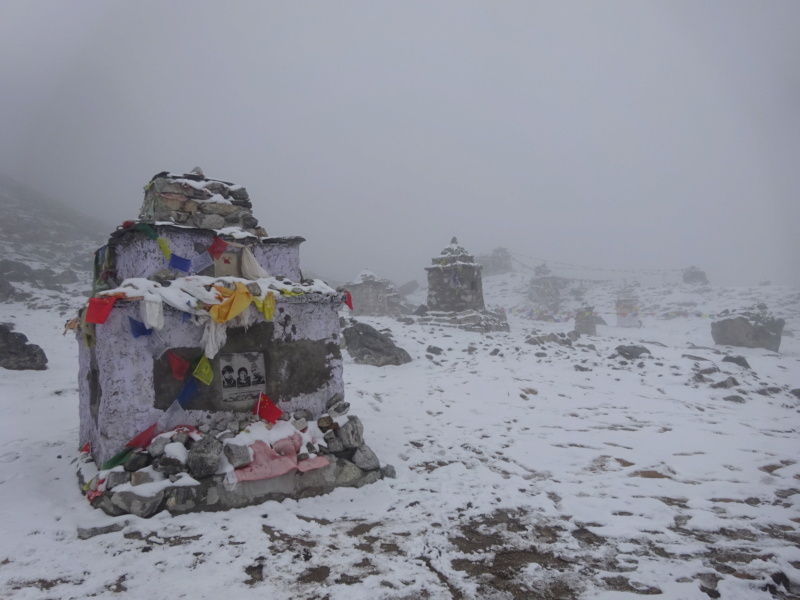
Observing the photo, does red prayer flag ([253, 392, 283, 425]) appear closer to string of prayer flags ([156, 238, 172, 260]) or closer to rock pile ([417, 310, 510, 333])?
string of prayer flags ([156, 238, 172, 260])

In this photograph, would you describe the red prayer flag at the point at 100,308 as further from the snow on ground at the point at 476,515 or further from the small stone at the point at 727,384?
the small stone at the point at 727,384

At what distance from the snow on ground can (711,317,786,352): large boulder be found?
13.9m

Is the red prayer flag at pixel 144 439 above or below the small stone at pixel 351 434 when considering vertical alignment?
above

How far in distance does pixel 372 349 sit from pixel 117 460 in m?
10.3

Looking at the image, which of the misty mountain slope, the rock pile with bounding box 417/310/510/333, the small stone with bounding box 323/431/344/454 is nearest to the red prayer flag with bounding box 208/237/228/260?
the small stone with bounding box 323/431/344/454

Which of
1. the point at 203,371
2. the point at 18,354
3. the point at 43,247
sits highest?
the point at 43,247

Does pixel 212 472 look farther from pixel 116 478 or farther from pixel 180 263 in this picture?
pixel 180 263

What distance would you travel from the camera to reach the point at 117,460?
5.42 metres

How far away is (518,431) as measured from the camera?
30.4 ft

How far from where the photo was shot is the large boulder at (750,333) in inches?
911

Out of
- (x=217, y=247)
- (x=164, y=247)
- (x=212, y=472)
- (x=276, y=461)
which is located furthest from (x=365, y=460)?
(x=164, y=247)

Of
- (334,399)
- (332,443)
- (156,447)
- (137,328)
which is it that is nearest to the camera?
(156,447)

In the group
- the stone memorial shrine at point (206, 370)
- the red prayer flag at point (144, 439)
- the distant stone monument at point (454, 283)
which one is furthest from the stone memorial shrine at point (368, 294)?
the red prayer flag at point (144, 439)

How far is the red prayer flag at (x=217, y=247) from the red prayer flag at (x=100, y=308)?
70.3 inches
